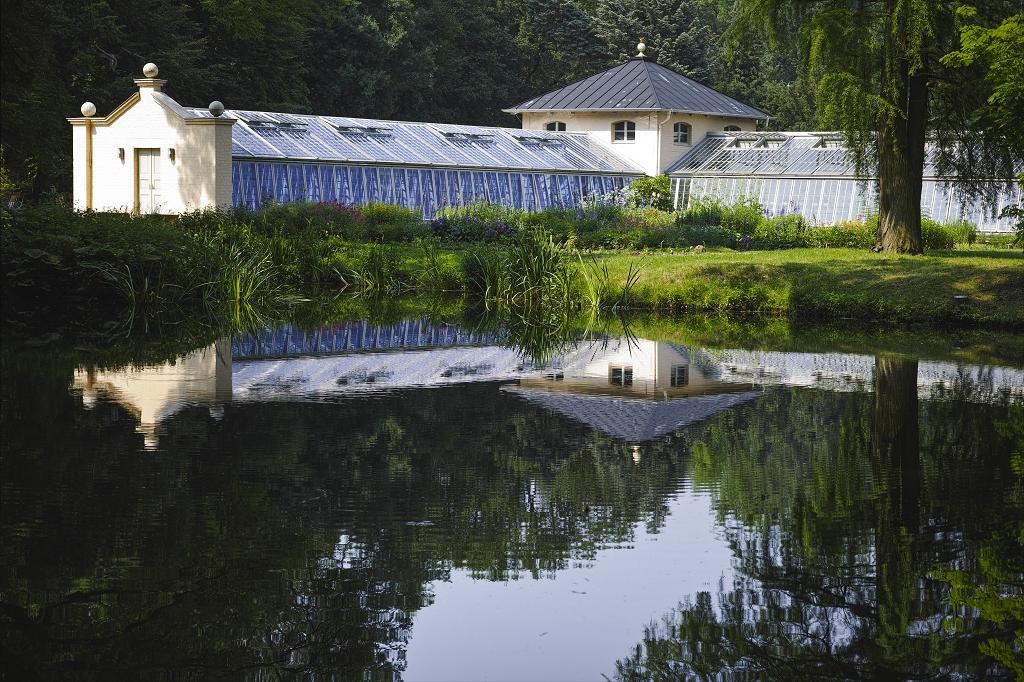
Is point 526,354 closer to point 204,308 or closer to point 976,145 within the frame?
point 204,308

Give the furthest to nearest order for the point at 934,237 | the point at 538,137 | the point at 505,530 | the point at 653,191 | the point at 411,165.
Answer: the point at 538,137 < the point at 653,191 < the point at 411,165 < the point at 934,237 < the point at 505,530

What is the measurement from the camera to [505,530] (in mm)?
7672

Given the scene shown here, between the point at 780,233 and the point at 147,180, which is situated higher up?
the point at 147,180

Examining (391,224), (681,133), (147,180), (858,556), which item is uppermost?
(681,133)

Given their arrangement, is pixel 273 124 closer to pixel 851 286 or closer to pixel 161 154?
pixel 161 154

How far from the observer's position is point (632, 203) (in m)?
38.4

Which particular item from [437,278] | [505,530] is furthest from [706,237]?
[505,530]

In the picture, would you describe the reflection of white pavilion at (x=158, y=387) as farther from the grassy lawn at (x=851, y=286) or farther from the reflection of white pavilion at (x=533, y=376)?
the grassy lawn at (x=851, y=286)

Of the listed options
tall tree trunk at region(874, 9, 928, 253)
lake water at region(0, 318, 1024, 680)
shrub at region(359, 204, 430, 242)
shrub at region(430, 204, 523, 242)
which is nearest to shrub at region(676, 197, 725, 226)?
shrub at region(430, 204, 523, 242)

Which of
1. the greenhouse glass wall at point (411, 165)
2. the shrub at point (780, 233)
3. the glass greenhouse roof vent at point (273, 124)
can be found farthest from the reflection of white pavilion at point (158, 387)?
the glass greenhouse roof vent at point (273, 124)

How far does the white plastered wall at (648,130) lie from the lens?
4062 cm

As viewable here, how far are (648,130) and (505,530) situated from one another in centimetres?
3422

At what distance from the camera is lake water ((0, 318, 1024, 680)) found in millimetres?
5855

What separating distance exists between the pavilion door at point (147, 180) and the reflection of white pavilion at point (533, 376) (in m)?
15.3
